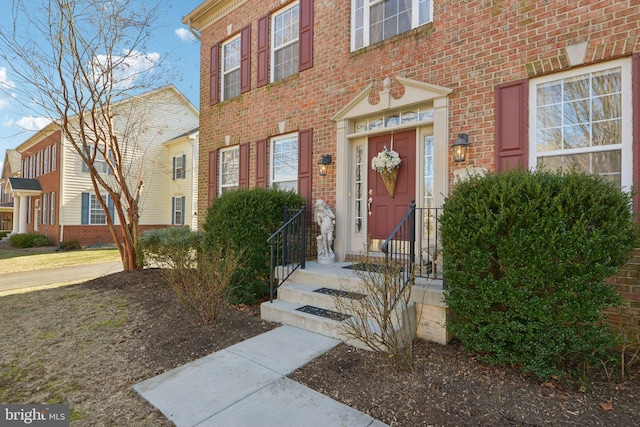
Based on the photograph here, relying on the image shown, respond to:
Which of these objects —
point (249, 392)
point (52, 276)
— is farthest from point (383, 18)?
point (52, 276)

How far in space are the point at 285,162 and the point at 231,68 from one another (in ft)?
10.9

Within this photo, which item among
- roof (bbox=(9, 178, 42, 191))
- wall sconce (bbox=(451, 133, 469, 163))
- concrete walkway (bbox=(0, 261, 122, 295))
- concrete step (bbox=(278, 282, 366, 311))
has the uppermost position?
roof (bbox=(9, 178, 42, 191))

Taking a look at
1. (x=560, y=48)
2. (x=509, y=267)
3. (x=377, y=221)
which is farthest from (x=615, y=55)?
(x=377, y=221)

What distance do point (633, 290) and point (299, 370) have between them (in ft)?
11.9

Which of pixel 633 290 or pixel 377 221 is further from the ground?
pixel 377 221

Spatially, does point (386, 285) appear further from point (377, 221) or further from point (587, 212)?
point (377, 221)

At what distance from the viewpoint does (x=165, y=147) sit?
17.5 metres

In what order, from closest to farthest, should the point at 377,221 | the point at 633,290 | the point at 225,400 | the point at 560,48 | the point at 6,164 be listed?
the point at 225,400, the point at 633,290, the point at 560,48, the point at 377,221, the point at 6,164

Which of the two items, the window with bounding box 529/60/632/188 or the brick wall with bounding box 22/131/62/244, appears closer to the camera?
the window with bounding box 529/60/632/188

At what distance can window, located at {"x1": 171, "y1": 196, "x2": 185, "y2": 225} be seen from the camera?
16.9 metres

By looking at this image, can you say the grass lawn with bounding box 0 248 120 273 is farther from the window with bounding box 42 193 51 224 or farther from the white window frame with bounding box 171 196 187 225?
the window with bounding box 42 193 51 224

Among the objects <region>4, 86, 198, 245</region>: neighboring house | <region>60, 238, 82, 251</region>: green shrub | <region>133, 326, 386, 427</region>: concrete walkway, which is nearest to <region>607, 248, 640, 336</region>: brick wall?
<region>133, 326, 386, 427</region>: concrete walkway

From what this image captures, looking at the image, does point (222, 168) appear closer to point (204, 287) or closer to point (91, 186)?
point (204, 287)

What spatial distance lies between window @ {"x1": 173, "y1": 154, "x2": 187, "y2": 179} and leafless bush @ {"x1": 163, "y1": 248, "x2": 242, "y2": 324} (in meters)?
13.6
